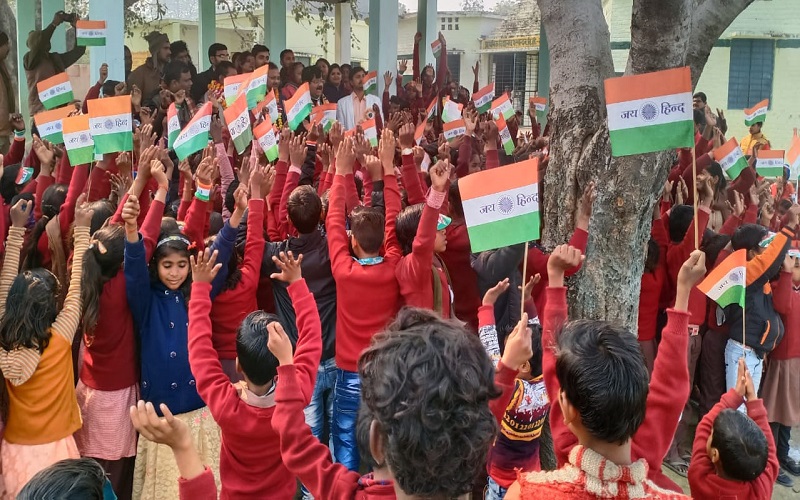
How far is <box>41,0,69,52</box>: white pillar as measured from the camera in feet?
31.5

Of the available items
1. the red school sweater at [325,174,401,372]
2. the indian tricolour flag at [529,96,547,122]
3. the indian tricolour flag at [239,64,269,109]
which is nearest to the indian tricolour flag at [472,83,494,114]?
the indian tricolour flag at [529,96,547,122]

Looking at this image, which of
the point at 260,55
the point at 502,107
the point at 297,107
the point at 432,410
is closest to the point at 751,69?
the point at 260,55

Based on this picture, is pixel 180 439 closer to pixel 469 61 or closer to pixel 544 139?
pixel 544 139

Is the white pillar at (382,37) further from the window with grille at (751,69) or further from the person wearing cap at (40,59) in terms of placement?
the window with grille at (751,69)

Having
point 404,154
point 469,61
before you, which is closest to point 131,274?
point 404,154

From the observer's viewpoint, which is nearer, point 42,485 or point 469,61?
point 42,485

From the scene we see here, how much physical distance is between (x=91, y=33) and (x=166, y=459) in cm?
544

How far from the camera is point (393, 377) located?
1.57 meters

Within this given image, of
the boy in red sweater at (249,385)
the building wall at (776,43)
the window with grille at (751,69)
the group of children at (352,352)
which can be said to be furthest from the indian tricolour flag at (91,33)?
the window with grille at (751,69)

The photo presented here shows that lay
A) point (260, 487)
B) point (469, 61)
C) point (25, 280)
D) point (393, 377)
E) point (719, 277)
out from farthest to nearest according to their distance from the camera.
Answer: point (469, 61)
point (719, 277)
point (25, 280)
point (260, 487)
point (393, 377)

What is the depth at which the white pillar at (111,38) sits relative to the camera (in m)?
7.71

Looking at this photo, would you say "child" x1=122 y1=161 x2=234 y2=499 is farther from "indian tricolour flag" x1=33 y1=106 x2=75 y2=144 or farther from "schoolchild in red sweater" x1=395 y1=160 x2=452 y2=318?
"indian tricolour flag" x1=33 y1=106 x2=75 y2=144

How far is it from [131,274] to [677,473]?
339 centimetres

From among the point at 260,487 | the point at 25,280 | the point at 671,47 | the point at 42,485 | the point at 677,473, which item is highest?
the point at 671,47
